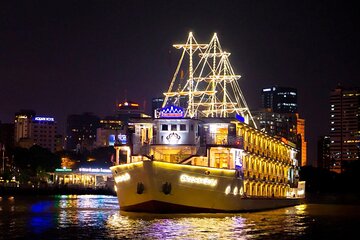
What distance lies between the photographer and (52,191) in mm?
130000

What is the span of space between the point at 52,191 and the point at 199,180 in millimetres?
84088

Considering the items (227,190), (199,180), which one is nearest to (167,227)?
(199,180)

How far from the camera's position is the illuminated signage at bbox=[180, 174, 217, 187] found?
165ft

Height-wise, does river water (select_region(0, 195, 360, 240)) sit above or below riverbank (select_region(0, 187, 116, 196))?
above

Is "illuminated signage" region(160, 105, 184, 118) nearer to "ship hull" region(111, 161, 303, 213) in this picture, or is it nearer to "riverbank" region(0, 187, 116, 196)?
"ship hull" region(111, 161, 303, 213)

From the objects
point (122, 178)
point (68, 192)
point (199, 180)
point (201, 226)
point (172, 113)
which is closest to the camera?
point (201, 226)

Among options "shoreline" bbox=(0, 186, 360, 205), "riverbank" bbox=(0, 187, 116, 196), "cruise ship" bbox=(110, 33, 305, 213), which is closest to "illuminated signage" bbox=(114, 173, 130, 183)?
"cruise ship" bbox=(110, 33, 305, 213)

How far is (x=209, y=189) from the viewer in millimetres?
51938

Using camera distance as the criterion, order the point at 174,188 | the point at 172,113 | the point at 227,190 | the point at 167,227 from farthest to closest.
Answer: the point at 172,113
the point at 227,190
the point at 174,188
the point at 167,227

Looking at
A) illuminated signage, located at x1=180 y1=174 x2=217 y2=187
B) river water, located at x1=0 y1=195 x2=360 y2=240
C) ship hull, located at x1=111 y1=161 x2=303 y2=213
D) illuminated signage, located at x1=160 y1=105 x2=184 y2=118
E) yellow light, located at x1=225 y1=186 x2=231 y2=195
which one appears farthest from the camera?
illuminated signage, located at x1=160 y1=105 x2=184 y2=118

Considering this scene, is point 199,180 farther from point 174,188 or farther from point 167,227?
point 167,227

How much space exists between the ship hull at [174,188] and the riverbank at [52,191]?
70.2 meters

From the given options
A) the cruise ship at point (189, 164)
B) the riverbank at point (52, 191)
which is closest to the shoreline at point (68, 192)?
the riverbank at point (52, 191)

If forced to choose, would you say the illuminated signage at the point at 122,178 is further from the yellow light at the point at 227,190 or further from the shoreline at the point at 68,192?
the shoreline at the point at 68,192
